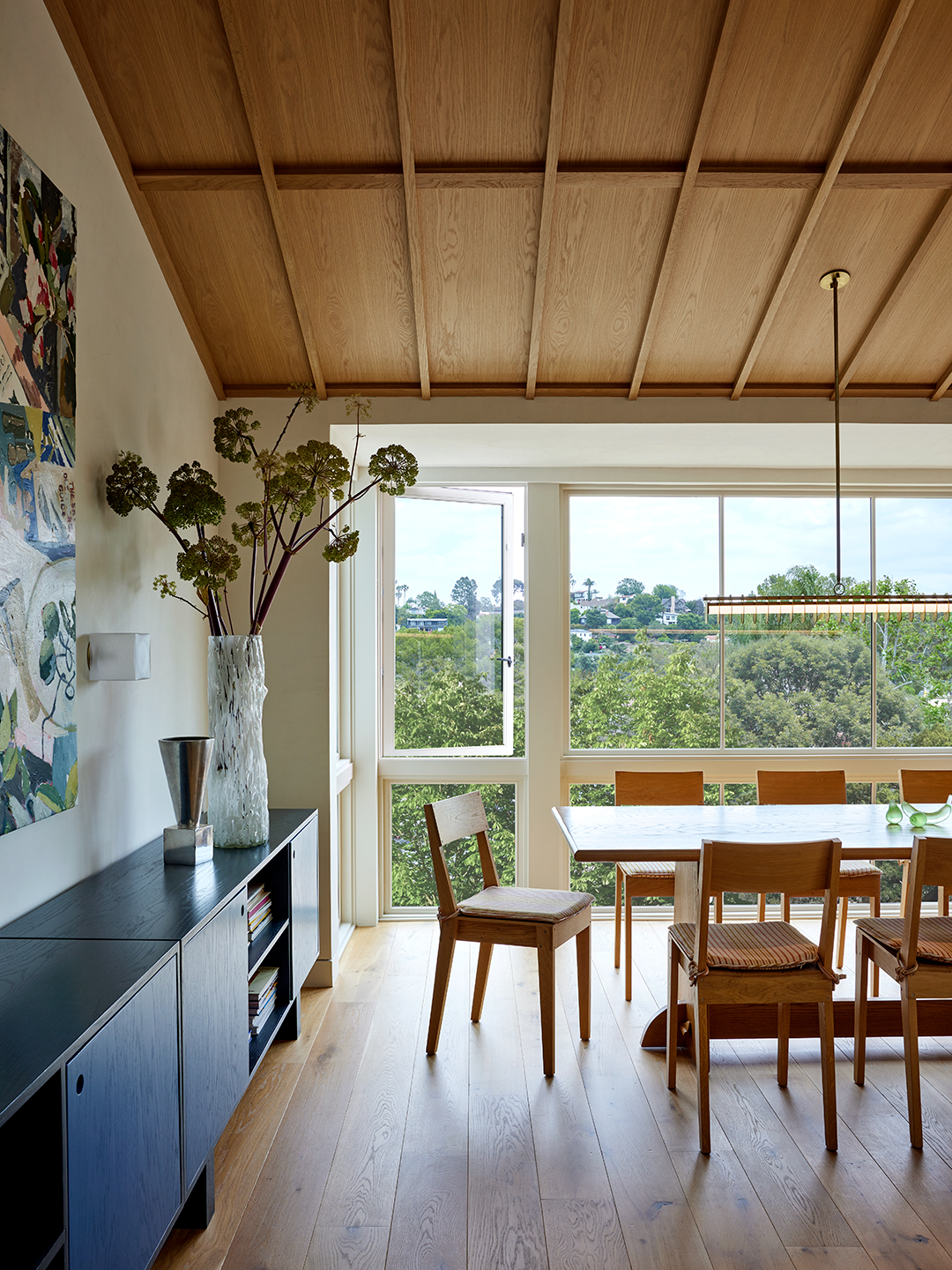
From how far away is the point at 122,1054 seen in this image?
68.6 inches

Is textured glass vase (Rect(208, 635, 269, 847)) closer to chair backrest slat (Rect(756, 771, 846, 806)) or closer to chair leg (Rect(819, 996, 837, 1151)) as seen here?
chair leg (Rect(819, 996, 837, 1151))

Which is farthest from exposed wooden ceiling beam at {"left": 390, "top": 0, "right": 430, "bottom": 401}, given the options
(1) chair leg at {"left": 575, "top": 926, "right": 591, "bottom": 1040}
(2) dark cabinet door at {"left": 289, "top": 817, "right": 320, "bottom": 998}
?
(1) chair leg at {"left": 575, "top": 926, "right": 591, "bottom": 1040}

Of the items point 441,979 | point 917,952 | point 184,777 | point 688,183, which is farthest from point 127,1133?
point 688,183

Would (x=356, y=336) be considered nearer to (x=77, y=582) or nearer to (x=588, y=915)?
(x=77, y=582)

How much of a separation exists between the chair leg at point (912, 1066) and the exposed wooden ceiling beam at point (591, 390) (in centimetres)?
251

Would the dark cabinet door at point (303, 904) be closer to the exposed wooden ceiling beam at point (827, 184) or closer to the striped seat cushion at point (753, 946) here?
the striped seat cushion at point (753, 946)

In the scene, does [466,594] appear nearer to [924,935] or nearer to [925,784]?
[925,784]

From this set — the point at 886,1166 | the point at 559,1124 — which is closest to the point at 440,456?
the point at 559,1124

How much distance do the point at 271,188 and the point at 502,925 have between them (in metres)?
2.71

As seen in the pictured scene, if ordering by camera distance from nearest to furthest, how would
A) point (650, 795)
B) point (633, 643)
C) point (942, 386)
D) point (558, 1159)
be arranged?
point (558, 1159) → point (942, 386) → point (650, 795) → point (633, 643)

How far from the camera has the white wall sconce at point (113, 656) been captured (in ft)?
8.58

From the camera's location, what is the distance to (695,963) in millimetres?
2734

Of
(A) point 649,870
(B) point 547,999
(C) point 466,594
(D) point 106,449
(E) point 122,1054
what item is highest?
(D) point 106,449

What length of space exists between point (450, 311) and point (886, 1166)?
Answer: 328cm
